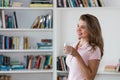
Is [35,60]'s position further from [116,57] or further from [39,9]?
[116,57]

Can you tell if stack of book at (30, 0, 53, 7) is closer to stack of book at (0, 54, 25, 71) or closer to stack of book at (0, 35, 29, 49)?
stack of book at (0, 35, 29, 49)

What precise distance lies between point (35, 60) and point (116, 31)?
1296 mm

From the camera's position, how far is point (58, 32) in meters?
3.92

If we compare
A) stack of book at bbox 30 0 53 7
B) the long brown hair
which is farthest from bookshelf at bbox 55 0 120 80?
the long brown hair

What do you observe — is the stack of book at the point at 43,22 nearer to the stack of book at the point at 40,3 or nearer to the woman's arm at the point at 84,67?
the stack of book at the point at 40,3

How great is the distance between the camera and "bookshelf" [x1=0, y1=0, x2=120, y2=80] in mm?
3798

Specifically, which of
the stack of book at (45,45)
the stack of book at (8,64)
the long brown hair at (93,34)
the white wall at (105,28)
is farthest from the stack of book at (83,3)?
the long brown hair at (93,34)

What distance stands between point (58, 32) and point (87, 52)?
81.5 inches

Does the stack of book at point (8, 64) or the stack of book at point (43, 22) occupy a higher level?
the stack of book at point (43, 22)

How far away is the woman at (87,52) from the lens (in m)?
1.78

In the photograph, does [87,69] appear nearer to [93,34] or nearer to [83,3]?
[93,34]

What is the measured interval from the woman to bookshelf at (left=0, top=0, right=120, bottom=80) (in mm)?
1879

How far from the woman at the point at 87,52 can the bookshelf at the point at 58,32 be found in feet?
6.16

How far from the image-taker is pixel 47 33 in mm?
4000
